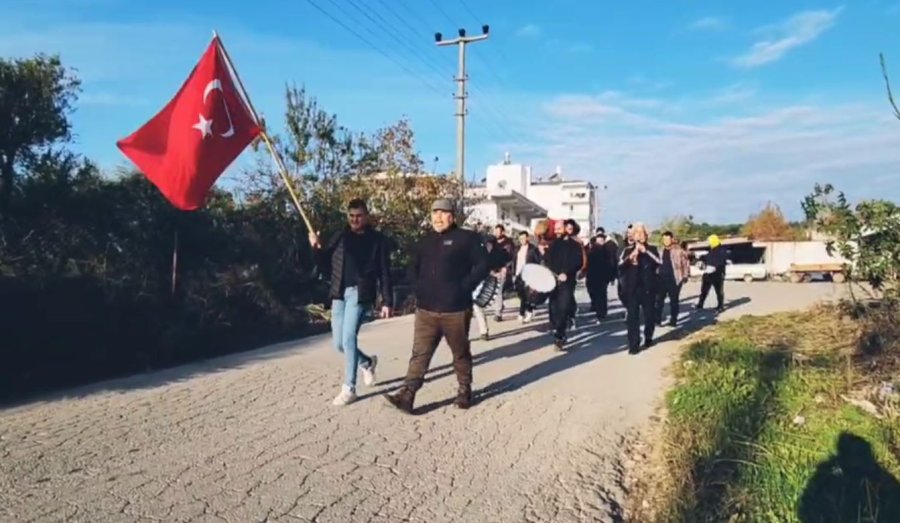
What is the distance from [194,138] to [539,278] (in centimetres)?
560

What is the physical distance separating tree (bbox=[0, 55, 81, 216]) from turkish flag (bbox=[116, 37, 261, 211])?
3613mm

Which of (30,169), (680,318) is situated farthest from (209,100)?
(680,318)

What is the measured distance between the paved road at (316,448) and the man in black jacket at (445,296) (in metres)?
0.36

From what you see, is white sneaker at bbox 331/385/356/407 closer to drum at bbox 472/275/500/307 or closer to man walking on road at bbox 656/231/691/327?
drum at bbox 472/275/500/307

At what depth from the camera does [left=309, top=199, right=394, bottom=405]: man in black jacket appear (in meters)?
7.08

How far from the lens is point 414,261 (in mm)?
7133

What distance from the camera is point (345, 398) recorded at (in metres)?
7.14

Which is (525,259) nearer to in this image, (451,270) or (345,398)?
(451,270)

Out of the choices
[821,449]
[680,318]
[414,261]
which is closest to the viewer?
[821,449]

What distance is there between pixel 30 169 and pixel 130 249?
1.63 m

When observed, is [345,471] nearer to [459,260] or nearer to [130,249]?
[459,260]

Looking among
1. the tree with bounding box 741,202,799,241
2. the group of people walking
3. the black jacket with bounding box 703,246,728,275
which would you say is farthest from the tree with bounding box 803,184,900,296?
the tree with bounding box 741,202,799,241

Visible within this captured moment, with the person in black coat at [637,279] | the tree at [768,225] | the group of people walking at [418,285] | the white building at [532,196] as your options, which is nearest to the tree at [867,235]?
the person in black coat at [637,279]

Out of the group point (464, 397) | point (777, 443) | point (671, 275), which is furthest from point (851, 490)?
point (671, 275)
